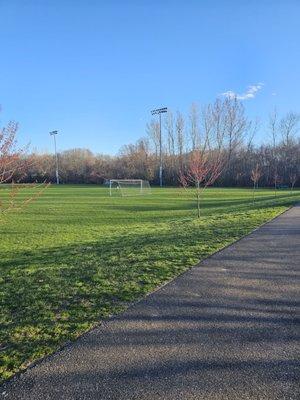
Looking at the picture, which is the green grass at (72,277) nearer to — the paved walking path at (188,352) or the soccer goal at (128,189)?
the paved walking path at (188,352)

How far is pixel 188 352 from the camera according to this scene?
3.91m

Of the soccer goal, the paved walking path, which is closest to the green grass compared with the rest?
the paved walking path

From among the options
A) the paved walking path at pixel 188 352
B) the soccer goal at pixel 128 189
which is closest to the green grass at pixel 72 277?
the paved walking path at pixel 188 352

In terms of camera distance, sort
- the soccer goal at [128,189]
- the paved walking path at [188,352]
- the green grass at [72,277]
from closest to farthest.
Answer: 1. the paved walking path at [188,352]
2. the green grass at [72,277]
3. the soccer goal at [128,189]

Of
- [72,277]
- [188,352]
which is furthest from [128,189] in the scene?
[188,352]

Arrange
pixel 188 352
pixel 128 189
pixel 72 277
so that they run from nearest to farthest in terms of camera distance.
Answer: pixel 188 352 → pixel 72 277 → pixel 128 189

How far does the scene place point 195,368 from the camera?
359cm

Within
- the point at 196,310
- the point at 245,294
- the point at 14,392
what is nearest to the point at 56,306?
the point at 196,310

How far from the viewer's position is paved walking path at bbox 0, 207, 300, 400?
3252mm

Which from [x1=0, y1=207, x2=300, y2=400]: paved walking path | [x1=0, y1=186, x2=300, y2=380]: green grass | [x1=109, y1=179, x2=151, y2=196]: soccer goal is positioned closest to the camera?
[x1=0, y1=207, x2=300, y2=400]: paved walking path

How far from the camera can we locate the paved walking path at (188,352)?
325 centimetres

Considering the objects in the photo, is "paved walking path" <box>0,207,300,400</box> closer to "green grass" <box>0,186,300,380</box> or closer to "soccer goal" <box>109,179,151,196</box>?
"green grass" <box>0,186,300,380</box>

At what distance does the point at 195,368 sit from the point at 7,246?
975cm

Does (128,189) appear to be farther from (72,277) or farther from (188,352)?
(188,352)
